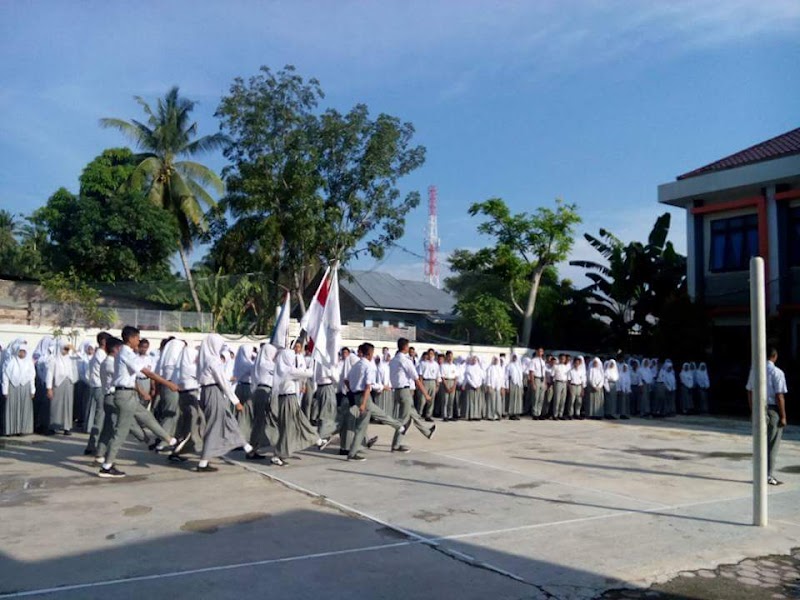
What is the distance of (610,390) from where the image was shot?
20.4 meters

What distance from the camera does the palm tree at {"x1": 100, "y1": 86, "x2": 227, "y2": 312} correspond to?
28.0 metres

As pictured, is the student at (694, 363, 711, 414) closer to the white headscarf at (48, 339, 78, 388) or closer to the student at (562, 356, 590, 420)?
the student at (562, 356, 590, 420)

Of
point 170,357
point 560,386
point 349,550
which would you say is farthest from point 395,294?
point 349,550

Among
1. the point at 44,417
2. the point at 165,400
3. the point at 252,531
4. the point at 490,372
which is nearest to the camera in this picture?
the point at 252,531

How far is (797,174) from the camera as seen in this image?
73.2 feet

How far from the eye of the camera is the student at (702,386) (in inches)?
892

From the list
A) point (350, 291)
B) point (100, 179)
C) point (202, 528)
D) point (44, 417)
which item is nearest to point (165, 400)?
point (44, 417)

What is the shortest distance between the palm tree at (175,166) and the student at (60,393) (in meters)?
13.8

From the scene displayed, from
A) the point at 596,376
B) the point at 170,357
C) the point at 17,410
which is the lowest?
the point at 17,410

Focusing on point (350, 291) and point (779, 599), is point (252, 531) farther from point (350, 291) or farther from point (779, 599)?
point (350, 291)

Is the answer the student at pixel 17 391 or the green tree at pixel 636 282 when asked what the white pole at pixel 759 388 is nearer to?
the student at pixel 17 391

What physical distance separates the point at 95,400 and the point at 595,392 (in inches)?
502

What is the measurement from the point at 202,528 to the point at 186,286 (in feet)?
55.6

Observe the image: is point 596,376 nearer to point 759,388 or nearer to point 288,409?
point 288,409
